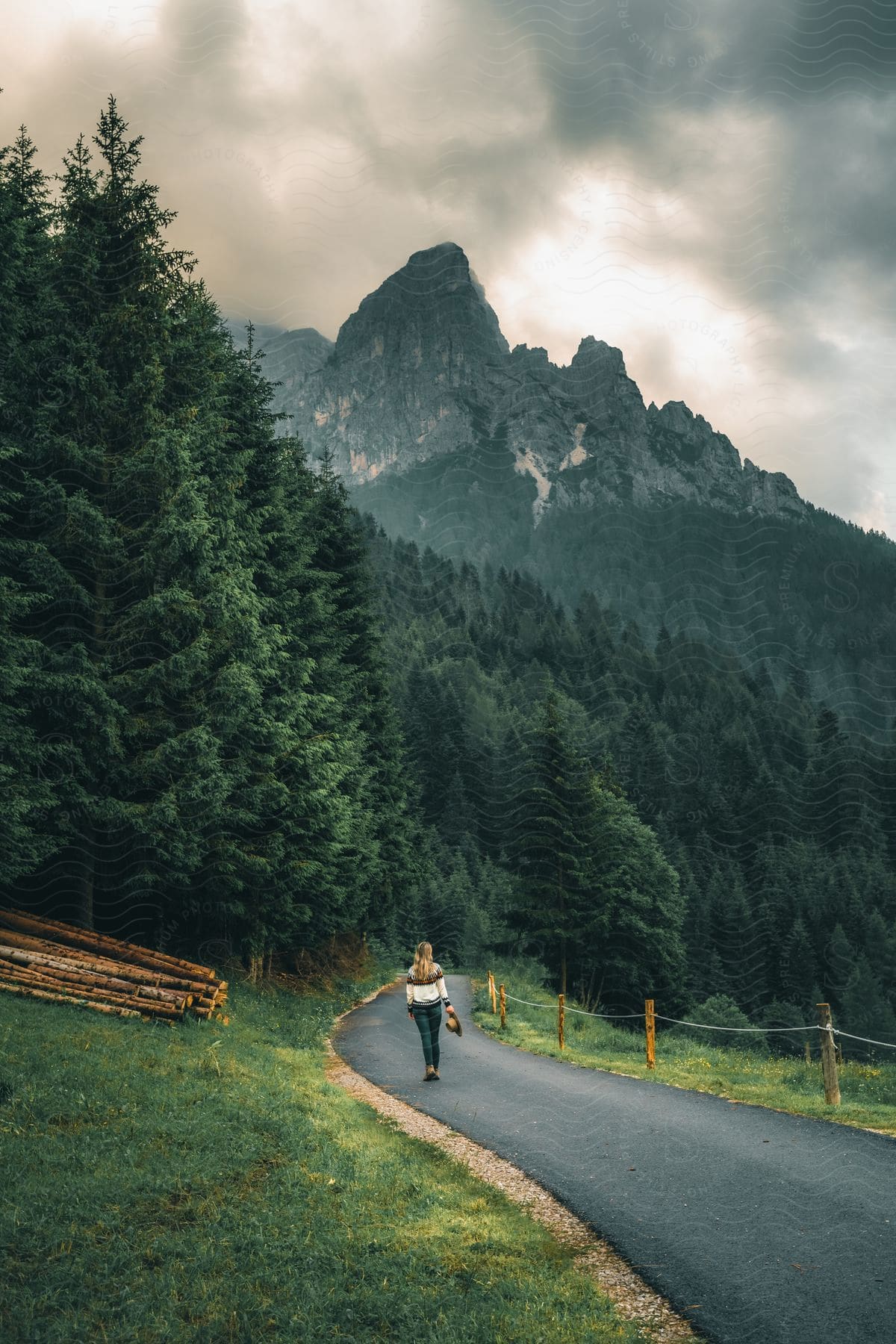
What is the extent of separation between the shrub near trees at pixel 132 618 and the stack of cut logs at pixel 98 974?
115 cm

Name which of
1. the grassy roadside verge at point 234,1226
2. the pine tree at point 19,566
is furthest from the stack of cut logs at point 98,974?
the grassy roadside verge at point 234,1226

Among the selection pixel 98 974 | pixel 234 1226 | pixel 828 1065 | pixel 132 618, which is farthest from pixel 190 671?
pixel 828 1065

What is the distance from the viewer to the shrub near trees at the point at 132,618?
50.1ft

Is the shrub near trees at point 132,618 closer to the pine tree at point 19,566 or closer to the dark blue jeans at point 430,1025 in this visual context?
the pine tree at point 19,566

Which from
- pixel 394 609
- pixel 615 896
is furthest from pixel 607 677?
pixel 615 896

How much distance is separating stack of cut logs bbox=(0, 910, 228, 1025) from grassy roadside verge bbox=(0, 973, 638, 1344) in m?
2.62

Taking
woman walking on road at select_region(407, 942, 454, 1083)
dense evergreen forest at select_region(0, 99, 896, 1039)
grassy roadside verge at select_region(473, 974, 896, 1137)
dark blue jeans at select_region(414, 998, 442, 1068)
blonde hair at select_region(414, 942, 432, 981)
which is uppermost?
dense evergreen forest at select_region(0, 99, 896, 1039)

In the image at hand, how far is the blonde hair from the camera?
1232 cm

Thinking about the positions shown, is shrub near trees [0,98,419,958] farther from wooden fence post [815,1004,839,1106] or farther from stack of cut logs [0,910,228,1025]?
wooden fence post [815,1004,839,1106]

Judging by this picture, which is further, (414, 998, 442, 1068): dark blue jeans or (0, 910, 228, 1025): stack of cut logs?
(0, 910, 228, 1025): stack of cut logs

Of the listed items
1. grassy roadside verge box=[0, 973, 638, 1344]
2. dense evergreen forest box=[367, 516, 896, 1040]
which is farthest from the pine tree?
dense evergreen forest box=[367, 516, 896, 1040]

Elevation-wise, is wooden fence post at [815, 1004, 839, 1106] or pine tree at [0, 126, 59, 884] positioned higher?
pine tree at [0, 126, 59, 884]

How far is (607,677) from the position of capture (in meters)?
154

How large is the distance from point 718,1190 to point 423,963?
6103 millimetres
